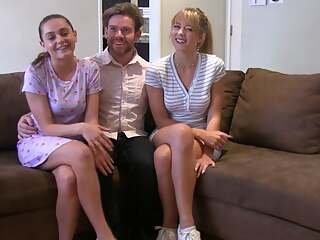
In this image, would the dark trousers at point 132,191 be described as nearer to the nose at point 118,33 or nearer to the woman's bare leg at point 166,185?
the woman's bare leg at point 166,185

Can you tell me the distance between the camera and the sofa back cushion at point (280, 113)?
238cm

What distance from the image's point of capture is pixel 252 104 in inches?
99.5

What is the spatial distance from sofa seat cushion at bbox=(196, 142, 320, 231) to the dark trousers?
23 centimetres

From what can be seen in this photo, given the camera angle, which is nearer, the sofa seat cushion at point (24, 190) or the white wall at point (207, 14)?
the sofa seat cushion at point (24, 190)

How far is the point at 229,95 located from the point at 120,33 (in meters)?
0.71

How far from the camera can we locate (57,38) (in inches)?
86.2

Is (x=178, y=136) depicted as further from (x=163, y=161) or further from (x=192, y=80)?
(x=192, y=80)

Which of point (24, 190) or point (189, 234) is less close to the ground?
point (24, 190)

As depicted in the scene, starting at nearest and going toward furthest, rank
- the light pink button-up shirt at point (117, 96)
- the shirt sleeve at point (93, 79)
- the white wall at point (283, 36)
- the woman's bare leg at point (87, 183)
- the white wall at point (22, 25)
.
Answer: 1. the woman's bare leg at point (87, 183)
2. the shirt sleeve at point (93, 79)
3. the light pink button-up shirt at point (117, 96)
4. the white wall at point (283, 36)
5. the white wall at point (22, 25)

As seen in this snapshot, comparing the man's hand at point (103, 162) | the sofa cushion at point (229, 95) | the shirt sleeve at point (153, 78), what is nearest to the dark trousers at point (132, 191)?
the man's hand at point (103, 162)

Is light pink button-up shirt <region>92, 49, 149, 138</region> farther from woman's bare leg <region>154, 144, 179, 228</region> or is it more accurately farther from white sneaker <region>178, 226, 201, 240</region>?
white sneaker <region>178, 226, 201, 240</region>

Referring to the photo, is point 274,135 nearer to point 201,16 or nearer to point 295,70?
point 201,16

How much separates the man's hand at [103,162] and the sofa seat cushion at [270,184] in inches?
15.6

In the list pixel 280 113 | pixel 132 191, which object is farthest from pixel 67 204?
pixel 280 113
